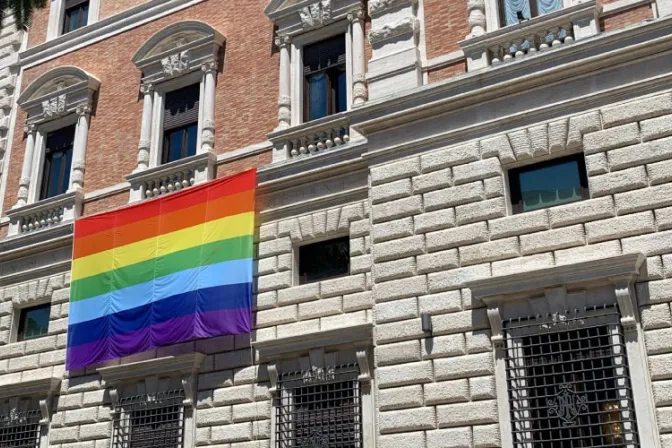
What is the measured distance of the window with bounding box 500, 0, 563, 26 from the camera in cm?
1320

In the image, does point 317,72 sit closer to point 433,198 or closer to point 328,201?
point 328,201

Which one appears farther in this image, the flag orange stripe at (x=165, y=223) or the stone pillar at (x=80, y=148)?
the stone pillar at (x=80, y=148)

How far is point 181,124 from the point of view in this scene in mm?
17188

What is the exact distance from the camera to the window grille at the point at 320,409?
42.6ft

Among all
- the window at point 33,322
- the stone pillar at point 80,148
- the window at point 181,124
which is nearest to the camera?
the window at point 181,124

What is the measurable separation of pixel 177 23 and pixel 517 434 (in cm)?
1091

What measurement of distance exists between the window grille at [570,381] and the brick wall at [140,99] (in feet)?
21.9

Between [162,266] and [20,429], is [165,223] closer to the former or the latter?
[162,266]

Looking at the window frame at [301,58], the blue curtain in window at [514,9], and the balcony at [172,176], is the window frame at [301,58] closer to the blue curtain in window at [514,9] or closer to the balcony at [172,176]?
the balcony at [172,176]

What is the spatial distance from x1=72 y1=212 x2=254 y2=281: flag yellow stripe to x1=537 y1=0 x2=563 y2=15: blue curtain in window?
5.71 m

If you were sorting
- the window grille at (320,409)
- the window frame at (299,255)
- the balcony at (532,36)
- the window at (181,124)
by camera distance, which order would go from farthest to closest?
the window at (181,124) → the window frame at (299,255) → the window grille at (320,409) → the balcony at (532,36)

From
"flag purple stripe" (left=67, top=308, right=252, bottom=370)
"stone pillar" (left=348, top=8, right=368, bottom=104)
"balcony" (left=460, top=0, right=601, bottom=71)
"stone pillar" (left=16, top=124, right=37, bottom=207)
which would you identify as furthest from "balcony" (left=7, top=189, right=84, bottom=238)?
"balcony" (left=460, top=0, right=601, bottom=71)

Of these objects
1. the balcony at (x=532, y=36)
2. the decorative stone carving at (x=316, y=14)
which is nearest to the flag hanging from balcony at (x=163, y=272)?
the decorative stone carving at (x=316, y=14)

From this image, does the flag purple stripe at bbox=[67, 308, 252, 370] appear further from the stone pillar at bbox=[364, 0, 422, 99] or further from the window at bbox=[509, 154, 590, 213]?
the window at bbox=[509, 154, 590, 213]
